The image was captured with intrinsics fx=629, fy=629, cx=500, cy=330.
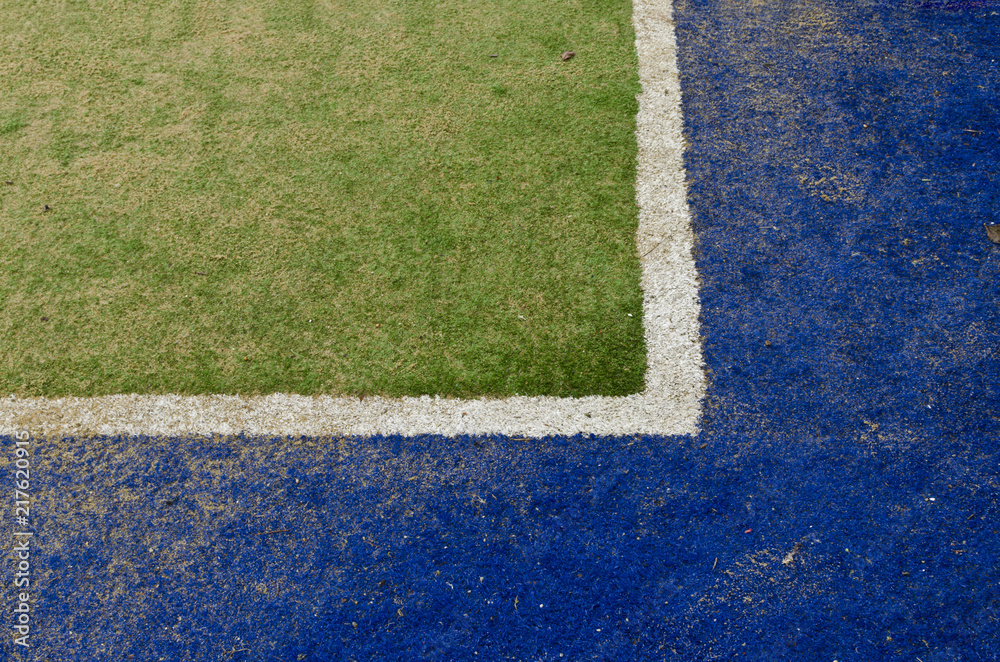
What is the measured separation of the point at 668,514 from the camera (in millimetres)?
3051

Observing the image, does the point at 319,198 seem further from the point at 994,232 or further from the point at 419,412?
the point at 994,232

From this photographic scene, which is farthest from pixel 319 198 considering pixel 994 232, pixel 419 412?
pixel 994 232

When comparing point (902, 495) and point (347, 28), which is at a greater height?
point (347, 28)

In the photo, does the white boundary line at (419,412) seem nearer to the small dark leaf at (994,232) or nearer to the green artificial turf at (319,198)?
the green artificial turf at (319,198)

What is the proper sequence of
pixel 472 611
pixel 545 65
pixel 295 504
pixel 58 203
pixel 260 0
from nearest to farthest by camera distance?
pixel 472 611, pixel 295 504, pixel 58 203, pixel 545 65, pixel 260 0

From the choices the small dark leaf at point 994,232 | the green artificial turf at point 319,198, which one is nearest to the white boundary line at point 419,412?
the green artificial turf at point 319,198

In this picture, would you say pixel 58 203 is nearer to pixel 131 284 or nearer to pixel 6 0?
pixel 131 284

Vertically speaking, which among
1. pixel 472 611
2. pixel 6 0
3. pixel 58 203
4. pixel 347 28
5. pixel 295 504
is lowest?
pixel 472 611

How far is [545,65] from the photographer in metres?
4.46

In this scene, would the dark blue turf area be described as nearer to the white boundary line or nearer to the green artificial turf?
the white boundary line

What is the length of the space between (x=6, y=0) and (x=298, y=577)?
16.6 ft

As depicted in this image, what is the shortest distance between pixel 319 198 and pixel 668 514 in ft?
9.00

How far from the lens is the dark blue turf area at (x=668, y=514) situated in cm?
285

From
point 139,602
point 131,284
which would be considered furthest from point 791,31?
point 139,602
